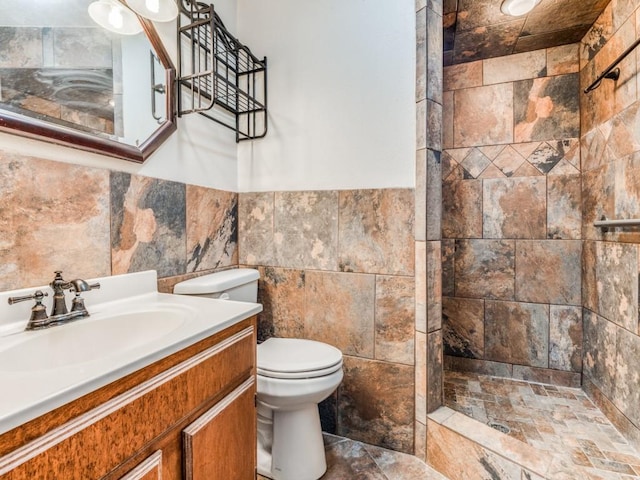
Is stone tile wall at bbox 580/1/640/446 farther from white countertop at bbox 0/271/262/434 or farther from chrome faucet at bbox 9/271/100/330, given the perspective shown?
chrome faucet at bbox 9/271/100/330

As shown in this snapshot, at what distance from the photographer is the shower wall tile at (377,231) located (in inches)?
59.4

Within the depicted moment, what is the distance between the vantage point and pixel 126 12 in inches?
47.2

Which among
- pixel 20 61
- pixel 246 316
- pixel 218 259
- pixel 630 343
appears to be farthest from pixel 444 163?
pixel 20 61

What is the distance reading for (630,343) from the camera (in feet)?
4.83

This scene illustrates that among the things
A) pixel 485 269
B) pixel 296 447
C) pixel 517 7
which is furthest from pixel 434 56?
pixel 296 447

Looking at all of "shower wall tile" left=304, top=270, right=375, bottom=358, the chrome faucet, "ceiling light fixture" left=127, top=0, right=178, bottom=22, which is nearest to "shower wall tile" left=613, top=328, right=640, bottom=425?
"shower wall tile" left=304, top=270, right=375, bottom=358

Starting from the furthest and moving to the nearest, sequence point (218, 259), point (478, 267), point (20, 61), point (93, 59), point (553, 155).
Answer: point (478, 267) < point (553, 155) < point (218, 259) < point (93, 59) < point (20, 61)

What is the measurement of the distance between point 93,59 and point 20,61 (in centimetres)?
23

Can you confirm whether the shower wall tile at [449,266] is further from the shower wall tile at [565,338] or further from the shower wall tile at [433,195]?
the shower wall tile at [433,195]

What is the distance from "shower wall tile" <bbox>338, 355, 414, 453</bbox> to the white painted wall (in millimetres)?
890

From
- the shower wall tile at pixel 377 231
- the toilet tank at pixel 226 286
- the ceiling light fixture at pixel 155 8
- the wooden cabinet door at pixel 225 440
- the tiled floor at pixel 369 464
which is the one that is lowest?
the tiled floor at pixel 369 464

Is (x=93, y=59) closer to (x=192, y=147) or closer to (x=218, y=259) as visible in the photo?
(x=192, y=147)

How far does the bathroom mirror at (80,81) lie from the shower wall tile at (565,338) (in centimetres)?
243

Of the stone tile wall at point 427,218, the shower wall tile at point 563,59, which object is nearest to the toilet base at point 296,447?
the stone tile wall at point 427,218
